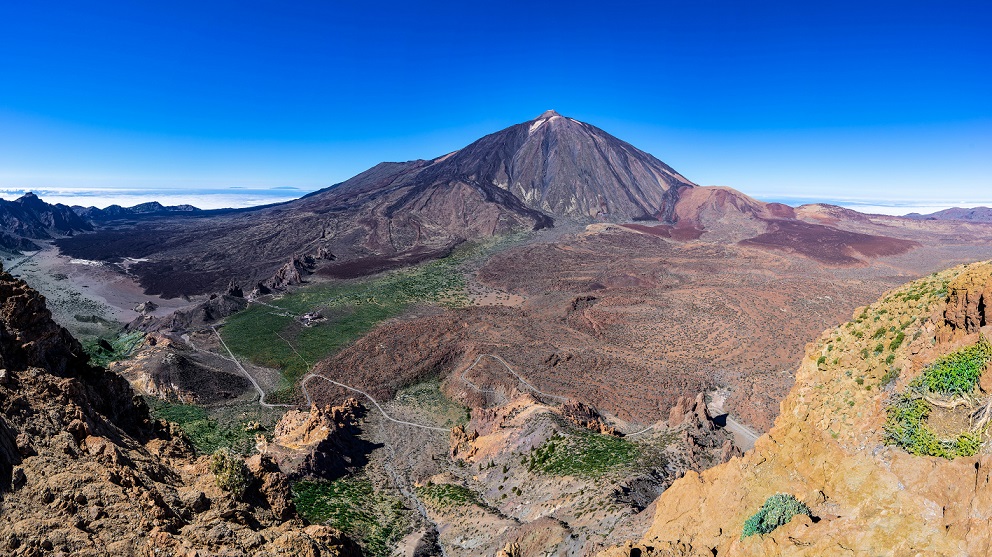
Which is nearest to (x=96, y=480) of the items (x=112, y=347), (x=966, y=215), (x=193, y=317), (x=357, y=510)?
(x=357, y=510)

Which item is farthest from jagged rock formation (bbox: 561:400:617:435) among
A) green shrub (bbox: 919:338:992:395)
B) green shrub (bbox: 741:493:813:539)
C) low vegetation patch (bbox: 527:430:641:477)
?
green shrub (bbox: 919:338:992:395)

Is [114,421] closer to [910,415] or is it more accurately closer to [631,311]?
[910,415]

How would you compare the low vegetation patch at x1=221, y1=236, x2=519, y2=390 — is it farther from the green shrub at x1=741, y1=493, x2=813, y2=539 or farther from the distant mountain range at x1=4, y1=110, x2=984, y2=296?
the green shrub at x1=741, y1=493, x2=813, y2=539

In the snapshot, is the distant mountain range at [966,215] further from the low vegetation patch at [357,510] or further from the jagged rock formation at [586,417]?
the low vegetation patch at [357,510]

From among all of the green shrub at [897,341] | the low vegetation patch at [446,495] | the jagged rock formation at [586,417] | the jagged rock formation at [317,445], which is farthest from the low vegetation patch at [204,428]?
the green shrub at [897,341]

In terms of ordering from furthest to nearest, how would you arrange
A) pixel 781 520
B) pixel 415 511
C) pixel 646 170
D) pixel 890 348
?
pixel 646 170 < pixel 415 511 < pixel 890 348 < pixel 781 520

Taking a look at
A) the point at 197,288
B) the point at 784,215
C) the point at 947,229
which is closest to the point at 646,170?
the point at 784,215
